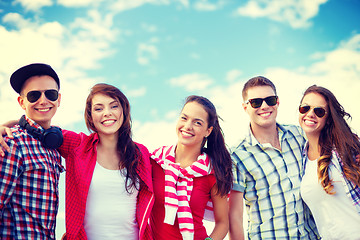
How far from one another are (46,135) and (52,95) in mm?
574

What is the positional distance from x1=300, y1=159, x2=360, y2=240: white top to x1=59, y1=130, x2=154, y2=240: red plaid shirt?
226 cm

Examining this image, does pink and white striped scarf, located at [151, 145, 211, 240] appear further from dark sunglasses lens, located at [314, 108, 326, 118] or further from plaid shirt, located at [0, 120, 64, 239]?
dark sunglasses lens, located at [314, 108, 326, 118]

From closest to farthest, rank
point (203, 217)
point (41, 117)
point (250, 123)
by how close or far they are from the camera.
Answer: point (41, 117) < point (203, 217) < point (250, 123)

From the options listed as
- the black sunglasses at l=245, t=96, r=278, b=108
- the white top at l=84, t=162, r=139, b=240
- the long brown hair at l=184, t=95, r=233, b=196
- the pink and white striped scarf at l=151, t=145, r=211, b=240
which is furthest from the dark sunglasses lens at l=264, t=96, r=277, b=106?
the white top at l=84, t=162, r=139, b=240

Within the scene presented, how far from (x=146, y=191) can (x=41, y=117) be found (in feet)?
5.17

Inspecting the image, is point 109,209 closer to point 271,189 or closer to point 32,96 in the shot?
point 32,96

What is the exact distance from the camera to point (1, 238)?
337 centimetres

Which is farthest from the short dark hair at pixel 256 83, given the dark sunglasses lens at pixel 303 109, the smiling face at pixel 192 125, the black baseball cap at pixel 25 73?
the black baseball cap at pixel 25 73

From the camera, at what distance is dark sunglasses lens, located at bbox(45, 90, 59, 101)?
158 inches

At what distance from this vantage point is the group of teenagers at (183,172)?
3.62m

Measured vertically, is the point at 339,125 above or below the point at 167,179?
above

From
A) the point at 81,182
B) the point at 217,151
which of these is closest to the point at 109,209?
the point at 81,182

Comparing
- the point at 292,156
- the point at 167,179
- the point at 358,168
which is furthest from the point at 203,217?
the point at 358,168

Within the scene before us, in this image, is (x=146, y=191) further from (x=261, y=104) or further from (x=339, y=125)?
(x=339, y=125)
